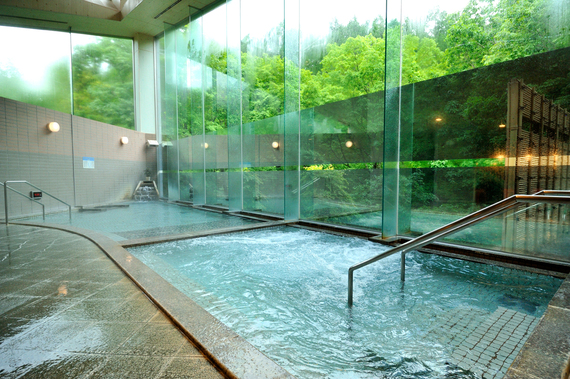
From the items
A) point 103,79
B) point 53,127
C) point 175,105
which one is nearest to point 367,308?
point 53,127

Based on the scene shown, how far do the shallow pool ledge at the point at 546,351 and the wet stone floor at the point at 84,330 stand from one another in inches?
54.4

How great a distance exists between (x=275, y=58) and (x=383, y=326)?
7.36m

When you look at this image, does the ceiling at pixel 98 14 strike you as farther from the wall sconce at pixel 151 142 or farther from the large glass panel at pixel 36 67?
the wall sconce at pixel 151 142

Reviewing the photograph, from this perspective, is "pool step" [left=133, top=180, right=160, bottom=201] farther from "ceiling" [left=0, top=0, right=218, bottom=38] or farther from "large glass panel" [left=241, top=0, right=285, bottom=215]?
"large glass panel" [left=241, top=0, right=285, bottom=215]

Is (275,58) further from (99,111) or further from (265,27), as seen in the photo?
(99,111)

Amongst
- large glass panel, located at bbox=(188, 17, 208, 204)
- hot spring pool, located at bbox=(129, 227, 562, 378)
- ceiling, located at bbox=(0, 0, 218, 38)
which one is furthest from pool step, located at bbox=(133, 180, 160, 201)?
hot spring pool, located at bbox=(129, 227, 562, 378)

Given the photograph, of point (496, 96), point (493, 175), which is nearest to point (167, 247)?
point (493, 175)

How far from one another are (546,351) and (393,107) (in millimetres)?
4280

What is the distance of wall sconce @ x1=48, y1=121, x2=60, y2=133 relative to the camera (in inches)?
371

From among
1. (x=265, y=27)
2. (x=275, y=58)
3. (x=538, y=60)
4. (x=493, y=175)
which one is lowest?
(x=493, y=175)

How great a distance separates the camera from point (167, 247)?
473cm

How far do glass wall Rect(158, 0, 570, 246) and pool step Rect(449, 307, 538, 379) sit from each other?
2083 millimetres

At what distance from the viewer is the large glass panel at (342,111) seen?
5.46 meters

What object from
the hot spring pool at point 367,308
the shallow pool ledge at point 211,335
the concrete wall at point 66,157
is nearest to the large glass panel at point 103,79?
the concrete wall at point 66,157
